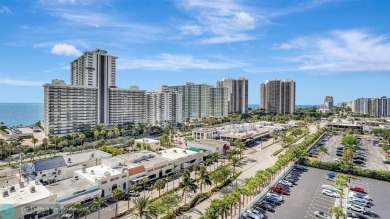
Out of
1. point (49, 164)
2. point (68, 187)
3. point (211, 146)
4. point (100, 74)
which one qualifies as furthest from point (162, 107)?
point (68, 187)

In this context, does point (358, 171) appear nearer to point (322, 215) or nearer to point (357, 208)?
point (357, 208)

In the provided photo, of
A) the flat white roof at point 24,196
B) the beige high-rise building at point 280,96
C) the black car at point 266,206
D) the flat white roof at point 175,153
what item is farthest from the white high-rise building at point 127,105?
the beige high-rise building at point 280,96

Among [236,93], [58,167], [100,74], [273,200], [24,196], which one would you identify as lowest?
[273,200]

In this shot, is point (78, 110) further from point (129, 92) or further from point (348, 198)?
point (348, 198)

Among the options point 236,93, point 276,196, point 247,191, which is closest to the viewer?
point 247,191

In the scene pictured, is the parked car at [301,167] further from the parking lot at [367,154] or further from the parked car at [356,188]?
the parking lot at [367,154]

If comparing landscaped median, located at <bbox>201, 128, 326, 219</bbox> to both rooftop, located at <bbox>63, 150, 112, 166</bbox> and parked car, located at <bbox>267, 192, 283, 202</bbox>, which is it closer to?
parked car, located at <bbox>267, 192, 283, 202</bbox>

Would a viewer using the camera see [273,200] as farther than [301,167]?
No

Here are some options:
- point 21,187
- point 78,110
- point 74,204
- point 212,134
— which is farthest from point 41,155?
point 212,134
